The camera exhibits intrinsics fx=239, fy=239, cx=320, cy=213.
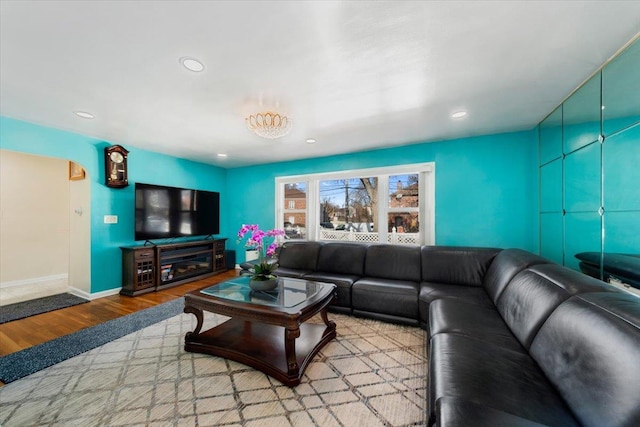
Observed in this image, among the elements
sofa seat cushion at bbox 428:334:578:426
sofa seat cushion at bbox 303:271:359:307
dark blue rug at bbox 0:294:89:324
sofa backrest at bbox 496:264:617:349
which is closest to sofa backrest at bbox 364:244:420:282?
sofa seat cushion at bbox 303:271:359:307

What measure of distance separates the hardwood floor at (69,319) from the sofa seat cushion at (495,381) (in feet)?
11.6

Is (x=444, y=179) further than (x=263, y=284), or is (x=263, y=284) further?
(x=444, y=179)

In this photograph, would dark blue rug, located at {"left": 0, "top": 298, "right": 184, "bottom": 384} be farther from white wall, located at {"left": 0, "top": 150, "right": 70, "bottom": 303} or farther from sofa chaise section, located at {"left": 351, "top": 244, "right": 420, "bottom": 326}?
sofa chaise section, located at {"left": 351, "top": 244, "right": 420, "bottom": 326}

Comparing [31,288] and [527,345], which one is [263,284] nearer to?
[527,345]

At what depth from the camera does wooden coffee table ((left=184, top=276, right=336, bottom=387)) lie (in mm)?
1770

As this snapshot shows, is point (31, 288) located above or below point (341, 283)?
below

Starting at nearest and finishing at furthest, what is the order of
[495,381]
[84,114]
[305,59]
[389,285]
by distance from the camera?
1. [495,381]
2. [305,59]
3. [84,114]
4. [389,285]

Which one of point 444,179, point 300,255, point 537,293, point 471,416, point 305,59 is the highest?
point 305,59

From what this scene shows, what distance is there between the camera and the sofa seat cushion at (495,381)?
3.26ft

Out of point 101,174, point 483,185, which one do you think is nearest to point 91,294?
point 101,174

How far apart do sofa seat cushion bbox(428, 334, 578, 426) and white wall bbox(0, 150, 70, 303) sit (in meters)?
5.51

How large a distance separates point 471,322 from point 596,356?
0.80 meters

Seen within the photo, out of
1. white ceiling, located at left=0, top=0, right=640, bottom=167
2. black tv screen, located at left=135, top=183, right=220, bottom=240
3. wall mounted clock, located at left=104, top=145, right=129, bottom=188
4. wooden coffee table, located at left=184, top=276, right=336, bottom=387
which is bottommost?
wooden coffee table, located at left=184, top=276, right=336, bottom=387

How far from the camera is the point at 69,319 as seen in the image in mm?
2836
